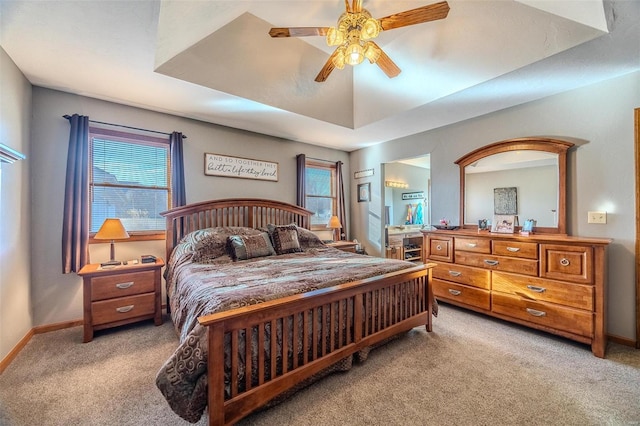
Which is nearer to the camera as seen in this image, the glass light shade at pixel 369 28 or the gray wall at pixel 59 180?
the glass light shade at pixel 369 28

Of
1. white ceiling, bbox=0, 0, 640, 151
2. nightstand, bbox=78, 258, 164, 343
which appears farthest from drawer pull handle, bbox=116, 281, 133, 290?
white ceiling, bbox=0, 0, 640, 151

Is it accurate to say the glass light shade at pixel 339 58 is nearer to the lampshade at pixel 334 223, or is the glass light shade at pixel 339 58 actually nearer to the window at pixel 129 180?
the window at pixel 129 180

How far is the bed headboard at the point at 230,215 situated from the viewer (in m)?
3.24

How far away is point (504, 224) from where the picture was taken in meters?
3.15

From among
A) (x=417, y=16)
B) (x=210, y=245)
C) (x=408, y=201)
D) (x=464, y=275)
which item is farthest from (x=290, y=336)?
(x=408, y=201)

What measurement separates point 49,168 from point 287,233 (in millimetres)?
2618

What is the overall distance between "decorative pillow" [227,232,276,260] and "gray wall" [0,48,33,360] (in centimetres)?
177

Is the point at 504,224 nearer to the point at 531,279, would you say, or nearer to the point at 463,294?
the point at 531,279

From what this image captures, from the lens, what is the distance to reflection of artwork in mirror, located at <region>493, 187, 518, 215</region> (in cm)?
317

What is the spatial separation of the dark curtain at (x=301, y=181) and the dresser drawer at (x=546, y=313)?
2.96 metres

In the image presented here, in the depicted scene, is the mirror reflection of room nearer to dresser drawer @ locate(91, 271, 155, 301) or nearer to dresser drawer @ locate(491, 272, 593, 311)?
dresser drawer @ locate(491, 272, 593, 311)

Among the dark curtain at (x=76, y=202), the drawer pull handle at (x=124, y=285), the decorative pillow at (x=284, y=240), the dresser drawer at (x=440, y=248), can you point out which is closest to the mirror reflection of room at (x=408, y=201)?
the dresser drawer at (x=440, y=248)

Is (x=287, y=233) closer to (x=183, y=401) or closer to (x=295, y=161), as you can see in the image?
(x=295, y=161)

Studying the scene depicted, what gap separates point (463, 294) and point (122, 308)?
3792mm
